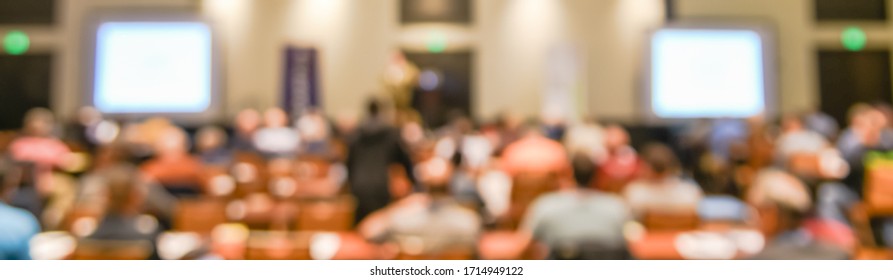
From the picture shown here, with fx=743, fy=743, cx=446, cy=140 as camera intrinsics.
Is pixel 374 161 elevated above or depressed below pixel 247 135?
above

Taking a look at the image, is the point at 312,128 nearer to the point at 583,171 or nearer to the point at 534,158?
the point at 534,158

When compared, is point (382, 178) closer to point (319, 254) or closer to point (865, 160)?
point (319, 254)

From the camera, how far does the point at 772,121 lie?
8078mm

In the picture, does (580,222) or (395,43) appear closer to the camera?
(580,222)

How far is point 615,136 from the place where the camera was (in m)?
7.66

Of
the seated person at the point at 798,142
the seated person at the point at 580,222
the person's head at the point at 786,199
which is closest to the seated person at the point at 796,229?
the person's head at the point at 786,199

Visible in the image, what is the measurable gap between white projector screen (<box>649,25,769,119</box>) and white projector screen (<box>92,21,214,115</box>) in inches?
216

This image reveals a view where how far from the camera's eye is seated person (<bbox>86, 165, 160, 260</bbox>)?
248cm

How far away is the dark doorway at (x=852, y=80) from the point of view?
761 cm

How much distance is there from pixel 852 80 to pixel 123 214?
8.07 m

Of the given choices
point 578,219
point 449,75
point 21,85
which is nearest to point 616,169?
point 578,219

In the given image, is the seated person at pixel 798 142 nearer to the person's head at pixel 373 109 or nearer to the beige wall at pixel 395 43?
the person's head at pixel 373 109
